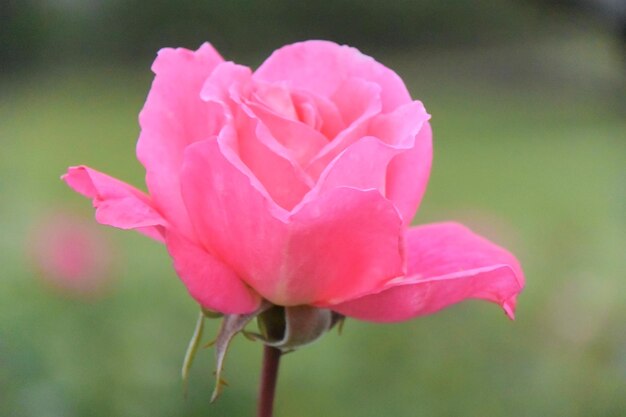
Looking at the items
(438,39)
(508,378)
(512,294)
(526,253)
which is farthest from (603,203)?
(438,39)

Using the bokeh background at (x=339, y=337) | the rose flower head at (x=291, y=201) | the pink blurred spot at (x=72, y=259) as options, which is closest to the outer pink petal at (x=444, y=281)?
the rose flower head at (x=291, y=201)

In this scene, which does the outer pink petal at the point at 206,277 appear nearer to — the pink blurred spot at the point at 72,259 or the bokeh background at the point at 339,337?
the bokeh background at the point at 339,337

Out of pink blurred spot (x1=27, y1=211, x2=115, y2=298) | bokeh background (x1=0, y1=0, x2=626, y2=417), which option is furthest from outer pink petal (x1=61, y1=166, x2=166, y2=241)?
pink blurred spot (x1=27, y1=211, x2=115, y2=298)

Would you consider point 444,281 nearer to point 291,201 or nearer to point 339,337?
point 291,201

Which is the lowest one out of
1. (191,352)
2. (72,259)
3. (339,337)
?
(339,337)

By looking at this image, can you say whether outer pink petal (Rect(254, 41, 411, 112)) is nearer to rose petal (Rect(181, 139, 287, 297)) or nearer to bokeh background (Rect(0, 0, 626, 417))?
rose petal (Rect(181, 139, 287, 297))

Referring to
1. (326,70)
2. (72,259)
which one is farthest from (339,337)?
(326,70)

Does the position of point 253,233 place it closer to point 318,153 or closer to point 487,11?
point 318,153
